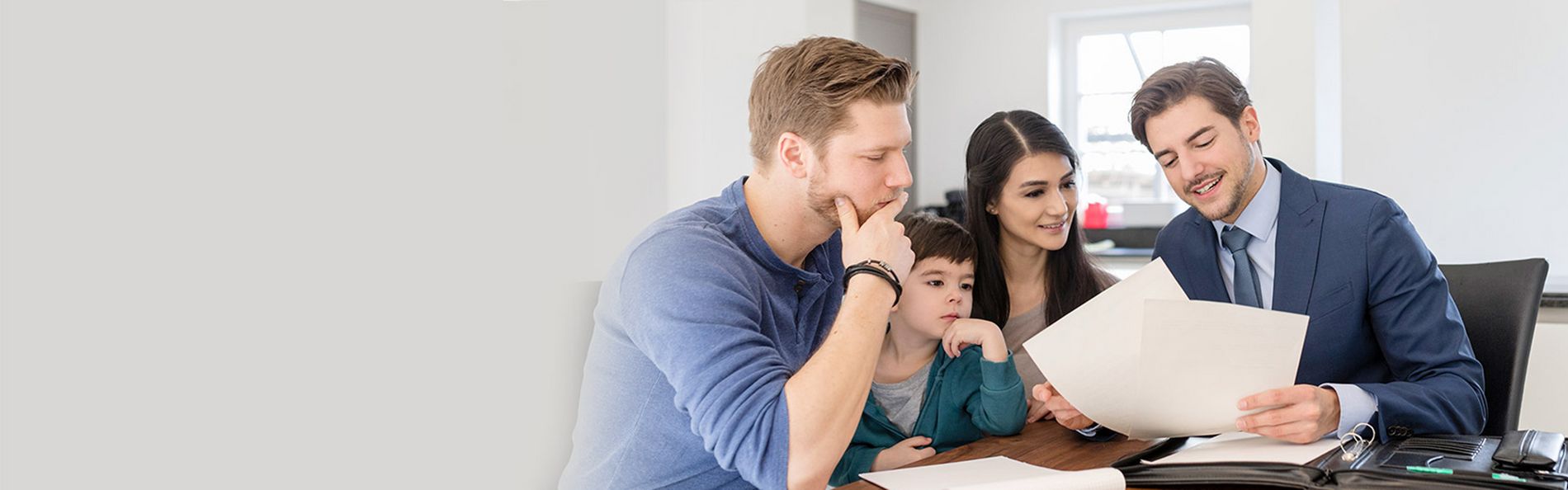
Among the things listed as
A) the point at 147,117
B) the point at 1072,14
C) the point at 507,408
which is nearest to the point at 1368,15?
the point at 1072,14

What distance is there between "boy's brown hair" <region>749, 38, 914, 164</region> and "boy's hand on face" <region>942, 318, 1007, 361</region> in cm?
39

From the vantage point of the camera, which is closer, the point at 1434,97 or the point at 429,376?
the point at 429,376

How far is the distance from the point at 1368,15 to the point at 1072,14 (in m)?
2.06

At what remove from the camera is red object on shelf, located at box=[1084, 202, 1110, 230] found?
5230 mm

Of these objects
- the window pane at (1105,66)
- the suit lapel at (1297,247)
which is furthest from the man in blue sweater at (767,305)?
the window pane at (1105,66)

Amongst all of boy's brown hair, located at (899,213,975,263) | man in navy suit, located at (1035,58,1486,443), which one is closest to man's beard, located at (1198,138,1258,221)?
man in navy suit, located at (1035,58,1486,443)

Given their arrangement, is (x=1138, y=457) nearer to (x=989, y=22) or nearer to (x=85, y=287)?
(x=85, y=287)

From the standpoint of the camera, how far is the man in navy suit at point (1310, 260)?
157 cm

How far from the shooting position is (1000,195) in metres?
1.94

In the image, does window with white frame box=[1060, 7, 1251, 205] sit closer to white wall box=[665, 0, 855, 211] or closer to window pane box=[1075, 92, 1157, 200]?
window pane box=[1075, 92, 1157, 200]

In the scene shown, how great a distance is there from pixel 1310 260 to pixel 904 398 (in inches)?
23.4

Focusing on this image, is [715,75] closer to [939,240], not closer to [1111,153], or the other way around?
[939,240]

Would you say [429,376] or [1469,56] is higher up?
[1469,56]

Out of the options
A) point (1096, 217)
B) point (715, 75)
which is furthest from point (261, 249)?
point (1096, 217)
